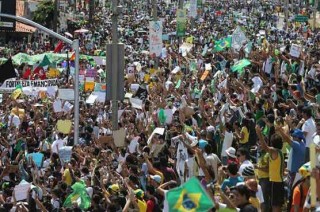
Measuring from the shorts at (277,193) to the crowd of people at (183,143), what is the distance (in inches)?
0.6

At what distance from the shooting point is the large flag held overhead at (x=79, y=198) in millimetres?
11078

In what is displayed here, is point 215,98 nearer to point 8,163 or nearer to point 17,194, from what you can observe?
point 8,163

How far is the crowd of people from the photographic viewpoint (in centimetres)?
1029

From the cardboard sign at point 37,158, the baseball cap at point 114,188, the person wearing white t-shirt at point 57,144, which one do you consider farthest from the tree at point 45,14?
the baseball cap at point 114,188

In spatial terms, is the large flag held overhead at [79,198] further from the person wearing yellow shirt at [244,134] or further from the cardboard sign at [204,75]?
the cardboard sign at [204,75]

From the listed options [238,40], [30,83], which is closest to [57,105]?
[30,83]

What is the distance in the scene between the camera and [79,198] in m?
11.2

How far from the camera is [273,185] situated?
1104cm

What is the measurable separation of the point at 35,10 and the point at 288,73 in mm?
41086

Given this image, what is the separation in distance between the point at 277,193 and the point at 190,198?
405 cm

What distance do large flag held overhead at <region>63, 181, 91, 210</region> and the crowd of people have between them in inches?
0.6

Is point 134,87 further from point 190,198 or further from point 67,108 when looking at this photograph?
point 190,198

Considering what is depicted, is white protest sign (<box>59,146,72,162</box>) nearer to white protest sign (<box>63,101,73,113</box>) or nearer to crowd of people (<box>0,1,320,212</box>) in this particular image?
crowd of people (<box>0,1,320,212</box>)

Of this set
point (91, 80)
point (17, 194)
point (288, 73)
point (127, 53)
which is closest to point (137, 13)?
point (127, 53)
